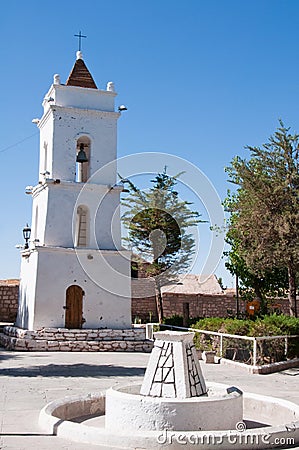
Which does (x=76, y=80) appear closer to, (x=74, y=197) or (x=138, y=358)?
(x=74, y=197)

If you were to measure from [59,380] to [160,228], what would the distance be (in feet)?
56.5

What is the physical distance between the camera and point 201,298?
28781 mm

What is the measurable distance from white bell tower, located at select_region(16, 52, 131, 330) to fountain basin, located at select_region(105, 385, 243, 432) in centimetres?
1213

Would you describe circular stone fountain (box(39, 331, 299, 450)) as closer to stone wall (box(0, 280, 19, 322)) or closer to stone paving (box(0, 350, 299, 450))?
stone paving (box(0, 350, 299, 450))

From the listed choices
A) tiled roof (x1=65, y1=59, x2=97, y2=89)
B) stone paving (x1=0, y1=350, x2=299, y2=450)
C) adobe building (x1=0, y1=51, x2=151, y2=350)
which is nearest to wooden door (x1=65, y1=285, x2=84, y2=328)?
adobe building (x1=0, y1=51, x2=151, y2=350)

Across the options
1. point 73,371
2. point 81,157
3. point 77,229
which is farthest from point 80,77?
point 73,371

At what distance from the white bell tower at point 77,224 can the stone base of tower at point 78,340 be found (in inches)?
20.0

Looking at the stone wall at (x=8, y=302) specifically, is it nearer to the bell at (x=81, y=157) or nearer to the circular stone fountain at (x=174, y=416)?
the bell at (x=81, y=157)

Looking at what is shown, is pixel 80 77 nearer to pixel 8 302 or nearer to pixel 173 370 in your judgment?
pixel 8 302

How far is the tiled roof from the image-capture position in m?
20.2

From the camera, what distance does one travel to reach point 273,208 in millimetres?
19312

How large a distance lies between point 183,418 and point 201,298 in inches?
890

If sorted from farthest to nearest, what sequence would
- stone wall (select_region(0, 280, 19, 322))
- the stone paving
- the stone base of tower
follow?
stone wall (select_region(0, 280, 19, 322)), the stone base of tower, the stone paving

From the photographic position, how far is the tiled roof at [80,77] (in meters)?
20.2
